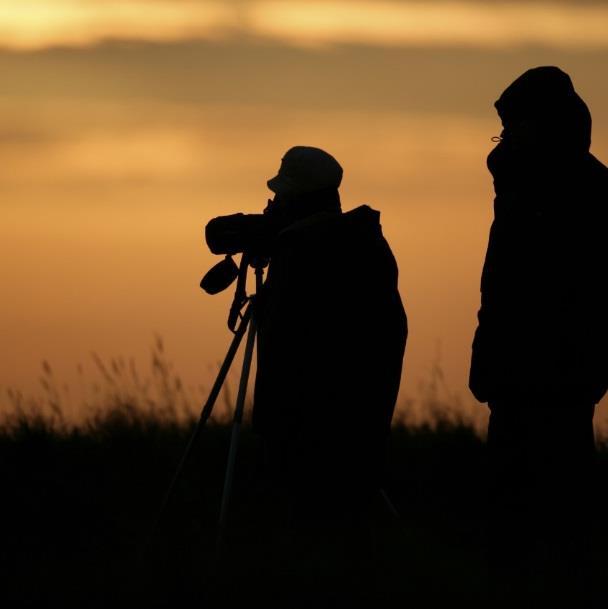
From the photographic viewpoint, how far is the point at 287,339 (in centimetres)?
696

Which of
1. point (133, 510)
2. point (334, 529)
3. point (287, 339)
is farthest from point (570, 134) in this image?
Answer: point (133, 510)

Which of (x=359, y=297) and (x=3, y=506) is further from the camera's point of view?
(x=3, y=506)

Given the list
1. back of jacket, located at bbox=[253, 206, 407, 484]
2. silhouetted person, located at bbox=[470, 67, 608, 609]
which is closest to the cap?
back of jacket, located at bbox=[253, 206, 407, 484]

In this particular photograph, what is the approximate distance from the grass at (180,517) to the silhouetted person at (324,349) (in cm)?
27

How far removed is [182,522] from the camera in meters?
7.85

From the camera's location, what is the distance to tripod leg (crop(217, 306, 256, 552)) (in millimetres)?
6754

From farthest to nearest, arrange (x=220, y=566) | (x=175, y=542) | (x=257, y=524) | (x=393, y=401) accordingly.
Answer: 1. (x=257, y=524)
2. (x=393, y=401)
3. (x=175, y=542)
4. (x=220, y=566)

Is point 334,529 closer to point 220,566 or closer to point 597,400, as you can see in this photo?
point 220,566

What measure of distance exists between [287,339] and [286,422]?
1.35 ft

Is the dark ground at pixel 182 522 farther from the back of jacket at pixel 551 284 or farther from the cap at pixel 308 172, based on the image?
the cap at pixel 308 172

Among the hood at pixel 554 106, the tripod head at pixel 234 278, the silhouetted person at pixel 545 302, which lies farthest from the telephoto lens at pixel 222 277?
the hood at pixel 554 106

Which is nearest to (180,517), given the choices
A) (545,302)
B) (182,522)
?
(182,522)

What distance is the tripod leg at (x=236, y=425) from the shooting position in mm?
6754

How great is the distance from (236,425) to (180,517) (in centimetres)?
116
